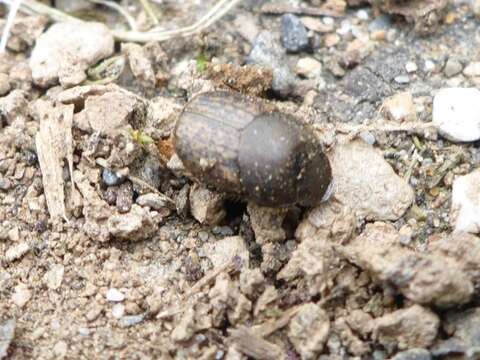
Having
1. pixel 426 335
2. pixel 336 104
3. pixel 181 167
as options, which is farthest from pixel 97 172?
pixel 426 335

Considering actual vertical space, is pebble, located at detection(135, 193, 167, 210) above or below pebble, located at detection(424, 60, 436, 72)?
below

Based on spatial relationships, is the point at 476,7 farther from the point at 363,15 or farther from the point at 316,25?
the point at 316,25

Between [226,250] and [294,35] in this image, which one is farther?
[294,35]

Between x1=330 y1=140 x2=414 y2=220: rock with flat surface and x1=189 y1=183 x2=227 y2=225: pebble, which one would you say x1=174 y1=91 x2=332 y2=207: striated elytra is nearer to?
x1=189 y1=183 x2=227 y2=225: pebble

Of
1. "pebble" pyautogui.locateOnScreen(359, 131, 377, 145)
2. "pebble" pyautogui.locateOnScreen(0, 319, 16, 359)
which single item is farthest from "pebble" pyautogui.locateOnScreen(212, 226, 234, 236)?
"pebble" pyautogui.locateOnScreen(0, 319, 16, 359)

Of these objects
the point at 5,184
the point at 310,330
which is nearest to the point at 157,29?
the point at 5,184

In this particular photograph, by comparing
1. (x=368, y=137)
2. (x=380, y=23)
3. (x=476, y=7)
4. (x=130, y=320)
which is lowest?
(x=130, y=320)

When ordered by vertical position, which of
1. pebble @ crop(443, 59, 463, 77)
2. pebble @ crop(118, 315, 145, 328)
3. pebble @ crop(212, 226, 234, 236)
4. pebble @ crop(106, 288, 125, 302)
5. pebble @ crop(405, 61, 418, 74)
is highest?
pebble @ crop(443, 59, 463, 77)
